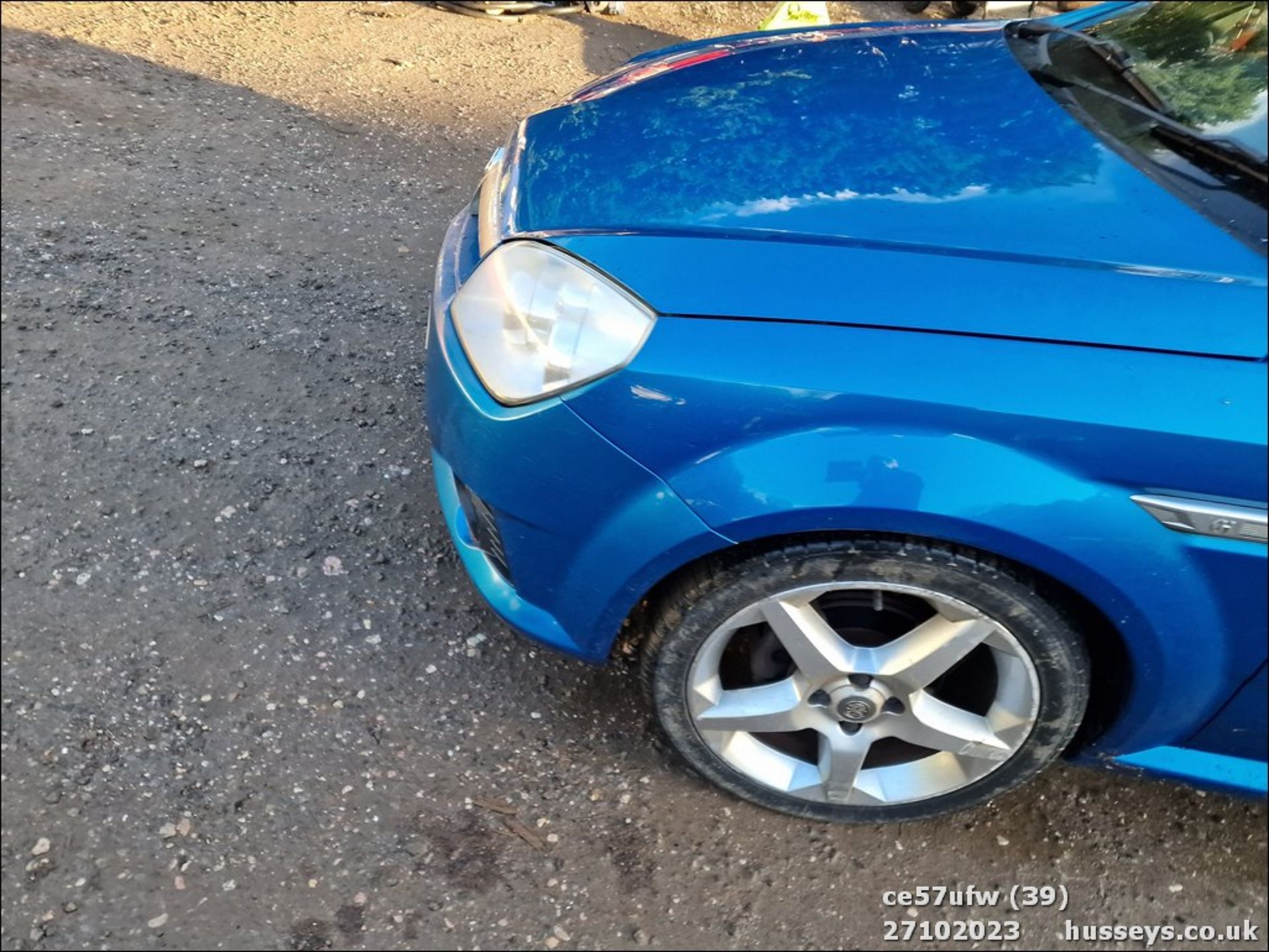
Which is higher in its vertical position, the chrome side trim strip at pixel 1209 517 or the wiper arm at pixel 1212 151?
the wiper arm at pixel 1212 151

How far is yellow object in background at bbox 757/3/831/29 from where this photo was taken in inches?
194

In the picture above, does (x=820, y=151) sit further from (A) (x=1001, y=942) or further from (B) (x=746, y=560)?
(A) (x=1001, y=942)

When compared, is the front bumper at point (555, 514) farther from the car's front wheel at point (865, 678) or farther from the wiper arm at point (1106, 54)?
the wiper arm at point (1106, 54)

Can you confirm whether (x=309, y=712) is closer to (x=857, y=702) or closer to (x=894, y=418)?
(x=857, y=702)

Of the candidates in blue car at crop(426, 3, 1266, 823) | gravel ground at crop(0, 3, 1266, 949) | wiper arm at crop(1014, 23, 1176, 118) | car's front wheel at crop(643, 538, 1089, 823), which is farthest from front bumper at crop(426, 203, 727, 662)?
wiper arm at crop(1014, 23, 1176, 118)

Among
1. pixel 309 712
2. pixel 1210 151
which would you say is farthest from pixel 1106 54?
pixel 309 712

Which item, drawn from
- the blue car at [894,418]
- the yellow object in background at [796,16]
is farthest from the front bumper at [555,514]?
A: the yellow object in background at [796,16]

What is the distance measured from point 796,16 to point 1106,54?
10.2 feet

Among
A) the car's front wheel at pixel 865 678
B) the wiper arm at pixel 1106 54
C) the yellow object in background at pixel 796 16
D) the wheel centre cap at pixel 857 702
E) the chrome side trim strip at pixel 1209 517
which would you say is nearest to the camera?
the chrome side trim strip at pixel 1209 517

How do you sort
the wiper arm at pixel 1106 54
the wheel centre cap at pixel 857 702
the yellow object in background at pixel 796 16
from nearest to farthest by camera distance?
the wheel centre cap at pixel 857 702, the wiper arm at pixel 1106 54, the yellow object in background at pixel 796 16

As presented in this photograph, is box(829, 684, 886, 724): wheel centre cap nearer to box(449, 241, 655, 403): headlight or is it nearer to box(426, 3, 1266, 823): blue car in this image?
box(426, 3, 1266, 823): blue car

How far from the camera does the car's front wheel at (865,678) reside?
5.32 feet

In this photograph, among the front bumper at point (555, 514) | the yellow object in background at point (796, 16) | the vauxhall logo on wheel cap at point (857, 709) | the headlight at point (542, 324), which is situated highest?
the yellow object in background at point (796, 16)

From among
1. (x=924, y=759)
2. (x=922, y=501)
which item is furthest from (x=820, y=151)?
(x=924, y=759)
